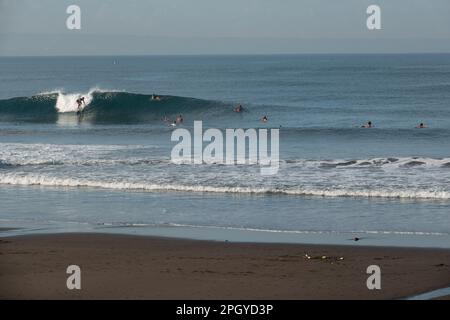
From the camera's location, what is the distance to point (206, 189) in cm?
1911

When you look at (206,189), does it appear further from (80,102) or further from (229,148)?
(80,102)

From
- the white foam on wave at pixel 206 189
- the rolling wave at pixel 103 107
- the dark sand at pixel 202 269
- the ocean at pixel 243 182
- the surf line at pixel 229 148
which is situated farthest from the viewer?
the rolling wave at pixel 103 107

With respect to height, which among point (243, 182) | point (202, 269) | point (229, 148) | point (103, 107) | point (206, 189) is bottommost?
point (202, 269)

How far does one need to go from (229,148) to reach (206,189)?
740 cm

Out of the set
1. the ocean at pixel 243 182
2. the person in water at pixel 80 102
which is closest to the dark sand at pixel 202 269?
the ocean at pixel 243 182

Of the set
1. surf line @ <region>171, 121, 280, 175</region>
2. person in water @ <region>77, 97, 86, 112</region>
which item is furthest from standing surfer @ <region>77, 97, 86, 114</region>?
surf line @ <region>171, 121, 280, 175</region>

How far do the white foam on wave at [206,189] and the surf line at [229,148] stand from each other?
2.32 m

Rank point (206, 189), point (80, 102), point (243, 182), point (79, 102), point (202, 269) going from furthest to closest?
point (80, 102) → point (79, 102) → point (243, 182) → point (206, 189) → point (202, 269)

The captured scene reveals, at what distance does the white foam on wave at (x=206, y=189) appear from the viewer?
1789 centimetres

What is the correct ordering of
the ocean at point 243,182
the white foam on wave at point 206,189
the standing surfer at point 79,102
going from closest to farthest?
the ocean at point 243,182 → the white foam on wave at point 206,189 → the standing surfer at point 79,102

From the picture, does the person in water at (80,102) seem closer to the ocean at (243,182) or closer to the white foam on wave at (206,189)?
the ocean at (243,182)

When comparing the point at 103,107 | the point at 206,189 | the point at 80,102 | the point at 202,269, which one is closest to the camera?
the point at 202,269

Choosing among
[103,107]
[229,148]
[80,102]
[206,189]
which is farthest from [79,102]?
[206,189]
